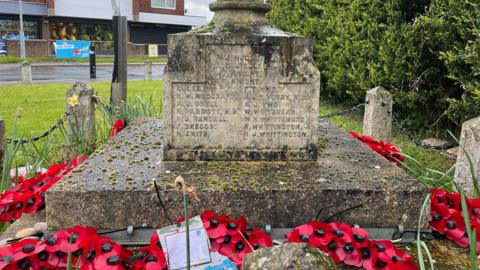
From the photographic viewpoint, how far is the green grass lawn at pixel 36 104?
845cm

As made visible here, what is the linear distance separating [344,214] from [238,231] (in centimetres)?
70

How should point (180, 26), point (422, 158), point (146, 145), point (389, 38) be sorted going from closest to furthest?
point (146, 145) → point (422, 158) → point (389, 38) → point (180, 26)

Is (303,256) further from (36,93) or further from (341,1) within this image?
(36,93)

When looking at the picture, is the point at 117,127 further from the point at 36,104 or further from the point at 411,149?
the point at 36,104

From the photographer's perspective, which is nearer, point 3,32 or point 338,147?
point 338,147

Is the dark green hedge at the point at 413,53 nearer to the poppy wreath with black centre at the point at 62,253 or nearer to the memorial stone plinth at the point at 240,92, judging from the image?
the memorial stone plinth at the point at 240,92

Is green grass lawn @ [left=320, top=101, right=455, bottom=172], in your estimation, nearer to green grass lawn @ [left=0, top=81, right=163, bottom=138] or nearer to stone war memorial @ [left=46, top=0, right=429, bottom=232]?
stone war memorial @ [left=46, top=0, right=429, bottom=232]

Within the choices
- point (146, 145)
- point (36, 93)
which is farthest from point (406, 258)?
point (36, 93)

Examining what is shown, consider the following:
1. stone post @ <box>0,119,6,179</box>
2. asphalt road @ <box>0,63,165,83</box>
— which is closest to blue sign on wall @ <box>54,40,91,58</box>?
asphalt road @ <box>0,63,165,83</box>

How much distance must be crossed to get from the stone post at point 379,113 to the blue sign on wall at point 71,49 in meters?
31.7

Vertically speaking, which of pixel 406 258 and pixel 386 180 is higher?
pixel 386 180

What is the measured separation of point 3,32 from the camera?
33.0 metres

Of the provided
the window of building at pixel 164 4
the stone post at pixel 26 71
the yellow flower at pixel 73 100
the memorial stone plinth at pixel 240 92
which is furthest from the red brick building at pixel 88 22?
the memorial stone plinth at pixel 240 92

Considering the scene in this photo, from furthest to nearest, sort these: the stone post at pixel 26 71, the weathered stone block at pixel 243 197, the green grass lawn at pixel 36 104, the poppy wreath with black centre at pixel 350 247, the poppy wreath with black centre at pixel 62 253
→ the stone post at pixel 26 71, the green grass lawn at pixel 36 104, the weathered stone block at pixel 243 197, the poppy wreath with black centre at pixel 350 247, the poppy wreath with black centre at pixel 62 253
